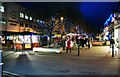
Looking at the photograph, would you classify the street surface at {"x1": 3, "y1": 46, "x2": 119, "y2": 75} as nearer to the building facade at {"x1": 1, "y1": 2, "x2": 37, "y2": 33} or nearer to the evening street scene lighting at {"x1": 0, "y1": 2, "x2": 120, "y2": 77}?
the evening street scene lighting at {"x1": 0, "y1": 2, "x2": 120, "y2": 77}

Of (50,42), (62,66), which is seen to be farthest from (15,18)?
(62,66)

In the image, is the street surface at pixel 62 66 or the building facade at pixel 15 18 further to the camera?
the building facade at pixel 15 18

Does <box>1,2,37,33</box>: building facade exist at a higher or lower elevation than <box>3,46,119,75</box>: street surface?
higher

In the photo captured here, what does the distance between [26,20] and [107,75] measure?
6486 cm

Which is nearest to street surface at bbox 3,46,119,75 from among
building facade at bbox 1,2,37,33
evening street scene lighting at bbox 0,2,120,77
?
evening street scene lighting at bbox 0,2,120,77

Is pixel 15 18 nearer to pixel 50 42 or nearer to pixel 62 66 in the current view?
pixel 50 42

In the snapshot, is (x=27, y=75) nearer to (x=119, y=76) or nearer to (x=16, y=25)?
(x=119, y=76)

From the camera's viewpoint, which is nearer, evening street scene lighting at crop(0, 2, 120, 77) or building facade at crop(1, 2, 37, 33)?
evening street scene lighting at crop(0, 2, 120, 77)

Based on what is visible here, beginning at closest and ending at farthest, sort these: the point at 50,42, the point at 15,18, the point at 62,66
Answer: the point at 62,66
the point at 50,42
the point at 15,18

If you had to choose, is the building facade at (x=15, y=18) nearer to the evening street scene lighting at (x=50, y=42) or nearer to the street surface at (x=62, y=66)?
the evening street scene lighting at (x=50, y=42)

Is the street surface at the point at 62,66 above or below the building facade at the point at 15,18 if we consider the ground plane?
below

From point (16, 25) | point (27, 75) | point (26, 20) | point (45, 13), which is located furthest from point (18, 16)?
point (27, 75)

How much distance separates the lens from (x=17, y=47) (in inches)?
1137

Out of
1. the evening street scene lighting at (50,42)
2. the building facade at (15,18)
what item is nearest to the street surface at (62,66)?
A: the evening street scene lighting at (50,42)
